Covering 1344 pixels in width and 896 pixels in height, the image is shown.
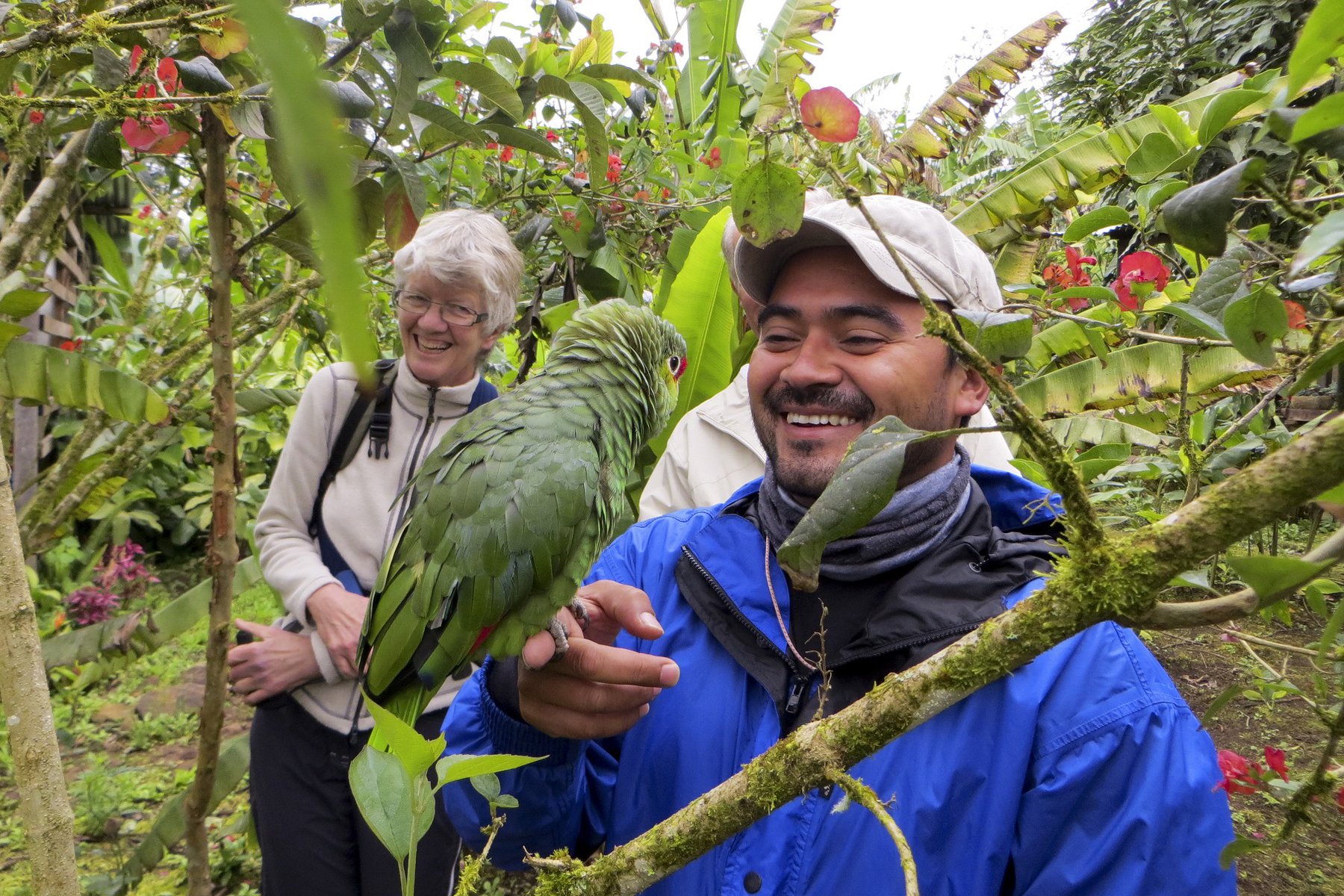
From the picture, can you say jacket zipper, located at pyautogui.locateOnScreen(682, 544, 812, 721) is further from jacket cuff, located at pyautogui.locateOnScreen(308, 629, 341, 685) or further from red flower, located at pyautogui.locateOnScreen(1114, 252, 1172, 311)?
jacket cuff, located at pyautogui.locateOnScreen(308, 629, 341, 685)

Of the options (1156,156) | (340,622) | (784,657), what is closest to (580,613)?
(784,657)

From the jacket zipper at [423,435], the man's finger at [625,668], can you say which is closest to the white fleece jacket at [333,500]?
the jacket zipper at [423,435]

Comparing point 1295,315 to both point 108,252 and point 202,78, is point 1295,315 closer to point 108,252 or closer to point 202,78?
point 202,78

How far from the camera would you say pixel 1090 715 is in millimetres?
1098

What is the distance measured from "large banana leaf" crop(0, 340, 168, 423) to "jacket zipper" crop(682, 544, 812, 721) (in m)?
1.57

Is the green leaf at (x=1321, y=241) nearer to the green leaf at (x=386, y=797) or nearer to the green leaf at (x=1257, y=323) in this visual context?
the green leaf at (x=1257, y=323)

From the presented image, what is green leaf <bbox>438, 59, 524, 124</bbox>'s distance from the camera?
5.92ft

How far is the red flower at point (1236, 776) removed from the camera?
936 millimetres

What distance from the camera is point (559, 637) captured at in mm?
1311

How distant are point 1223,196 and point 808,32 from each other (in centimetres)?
335

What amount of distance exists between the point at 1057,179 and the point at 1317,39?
289 centimetres

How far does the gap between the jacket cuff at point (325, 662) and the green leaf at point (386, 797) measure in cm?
161

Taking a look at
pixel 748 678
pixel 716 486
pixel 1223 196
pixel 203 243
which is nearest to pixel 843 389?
pixel 748 678

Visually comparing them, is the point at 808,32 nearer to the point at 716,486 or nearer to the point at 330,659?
the point at 716,486
